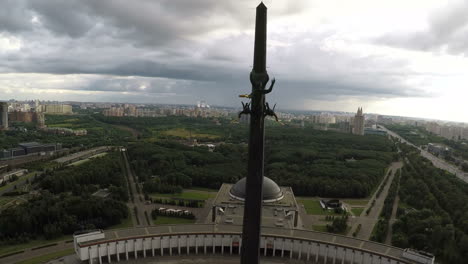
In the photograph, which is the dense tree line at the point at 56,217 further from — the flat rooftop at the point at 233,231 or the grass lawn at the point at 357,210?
the grass lawn at the point at 357,210

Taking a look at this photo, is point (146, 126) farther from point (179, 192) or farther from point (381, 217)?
point (381, 217)

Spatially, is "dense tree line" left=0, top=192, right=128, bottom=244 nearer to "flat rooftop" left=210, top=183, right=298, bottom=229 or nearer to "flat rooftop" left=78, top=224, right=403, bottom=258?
"flat rooftop" left=78, top=224, right=403, bottom=258

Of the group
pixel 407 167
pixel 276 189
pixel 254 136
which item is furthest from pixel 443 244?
pixel 407 167

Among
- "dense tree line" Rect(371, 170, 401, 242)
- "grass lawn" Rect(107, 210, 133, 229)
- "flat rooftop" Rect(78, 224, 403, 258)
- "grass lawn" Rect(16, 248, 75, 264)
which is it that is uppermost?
"flat rooftop" Rect(78, 224, 403, 258)

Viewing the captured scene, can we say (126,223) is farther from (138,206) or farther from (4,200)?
(4,200)

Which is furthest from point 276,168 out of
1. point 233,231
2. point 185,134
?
point 185,134

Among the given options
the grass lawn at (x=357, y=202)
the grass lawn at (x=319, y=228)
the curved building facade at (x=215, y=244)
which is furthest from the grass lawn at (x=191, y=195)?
the grass lawn at (x=357, y=202)

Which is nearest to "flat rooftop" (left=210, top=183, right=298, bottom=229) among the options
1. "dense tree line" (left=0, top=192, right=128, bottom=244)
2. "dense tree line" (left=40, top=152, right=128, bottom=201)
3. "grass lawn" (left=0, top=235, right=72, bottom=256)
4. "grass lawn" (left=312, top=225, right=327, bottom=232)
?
"grass lawn" (left=312, top=225, right=327, bottom=232)
